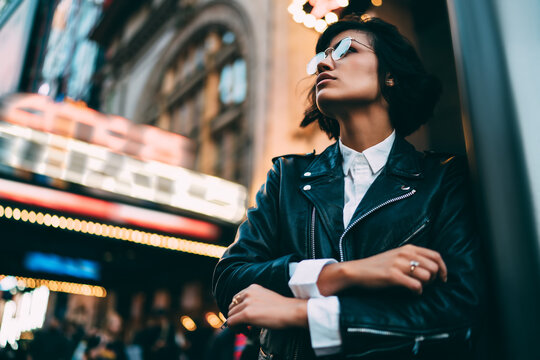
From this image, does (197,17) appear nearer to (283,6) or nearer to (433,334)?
(283,6)

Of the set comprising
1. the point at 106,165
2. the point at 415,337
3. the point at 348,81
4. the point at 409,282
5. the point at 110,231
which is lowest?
the point at 415,337

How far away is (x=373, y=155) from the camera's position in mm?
1640

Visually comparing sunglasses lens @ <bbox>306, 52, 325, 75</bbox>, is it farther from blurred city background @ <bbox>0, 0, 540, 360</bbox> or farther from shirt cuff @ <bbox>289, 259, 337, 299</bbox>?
shirt cuff @ <bbox>289, 259, 337, 299</bbox>

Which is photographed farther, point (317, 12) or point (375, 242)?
point (317, 12)

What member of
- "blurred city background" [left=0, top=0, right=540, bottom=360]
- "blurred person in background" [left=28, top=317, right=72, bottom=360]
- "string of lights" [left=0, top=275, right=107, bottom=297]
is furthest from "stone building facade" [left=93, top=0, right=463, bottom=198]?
"string of lights" [left=0, top=275, right=107, bottom=297]

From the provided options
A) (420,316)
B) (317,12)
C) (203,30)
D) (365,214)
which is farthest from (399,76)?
(203,30)

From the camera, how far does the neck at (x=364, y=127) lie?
1.67 metres

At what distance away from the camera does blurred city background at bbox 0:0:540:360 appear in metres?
1.22

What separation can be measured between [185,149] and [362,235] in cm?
1100

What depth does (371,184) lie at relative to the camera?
1.54 meters

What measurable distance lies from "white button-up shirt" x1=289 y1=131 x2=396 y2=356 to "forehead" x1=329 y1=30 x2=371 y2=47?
1.34 ft

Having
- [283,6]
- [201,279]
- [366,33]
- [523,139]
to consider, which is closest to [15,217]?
[201,279]

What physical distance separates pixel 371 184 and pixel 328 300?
0.51 metres

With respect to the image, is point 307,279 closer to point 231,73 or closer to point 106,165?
point 106,165
